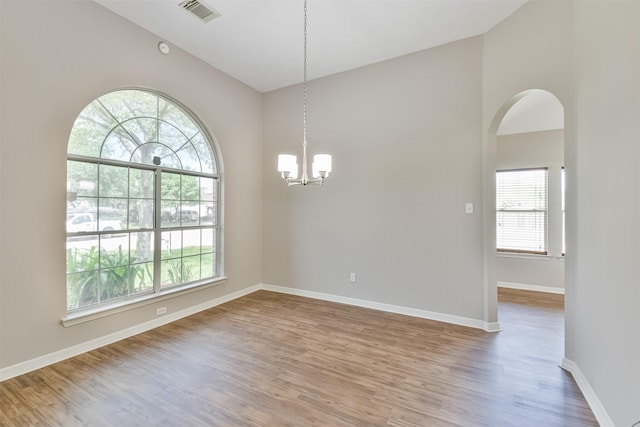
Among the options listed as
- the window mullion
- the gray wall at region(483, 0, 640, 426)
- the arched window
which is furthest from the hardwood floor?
the arched window

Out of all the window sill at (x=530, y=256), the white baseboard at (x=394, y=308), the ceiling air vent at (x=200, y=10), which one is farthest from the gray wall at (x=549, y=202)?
the ceiling air vent at (x=200, y=10)

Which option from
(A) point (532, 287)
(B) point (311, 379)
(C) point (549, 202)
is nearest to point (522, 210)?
(C) point (549, 202)

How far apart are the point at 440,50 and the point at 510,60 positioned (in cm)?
82

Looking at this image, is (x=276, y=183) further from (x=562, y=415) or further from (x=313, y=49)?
(x=562, y=415)

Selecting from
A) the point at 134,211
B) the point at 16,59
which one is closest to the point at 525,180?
the point at 134,211

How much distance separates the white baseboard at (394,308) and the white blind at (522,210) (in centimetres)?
229

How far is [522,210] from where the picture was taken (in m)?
4.75

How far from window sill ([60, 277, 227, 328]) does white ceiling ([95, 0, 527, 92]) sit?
9.95 ft

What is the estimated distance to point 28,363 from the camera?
2324 mm

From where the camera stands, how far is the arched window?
8.96 ft

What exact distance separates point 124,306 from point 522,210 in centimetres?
593

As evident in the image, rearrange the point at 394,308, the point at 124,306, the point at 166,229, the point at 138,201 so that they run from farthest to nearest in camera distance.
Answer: the point at 394,308, the point at 166,229, the point at 138,201, the point at 124,306

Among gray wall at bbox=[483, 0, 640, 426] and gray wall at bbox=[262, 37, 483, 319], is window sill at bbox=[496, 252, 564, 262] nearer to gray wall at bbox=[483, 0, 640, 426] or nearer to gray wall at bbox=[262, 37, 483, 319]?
gray wall at bbox=[262, 37, 483, 319]

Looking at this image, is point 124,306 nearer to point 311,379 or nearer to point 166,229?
point 166,229
